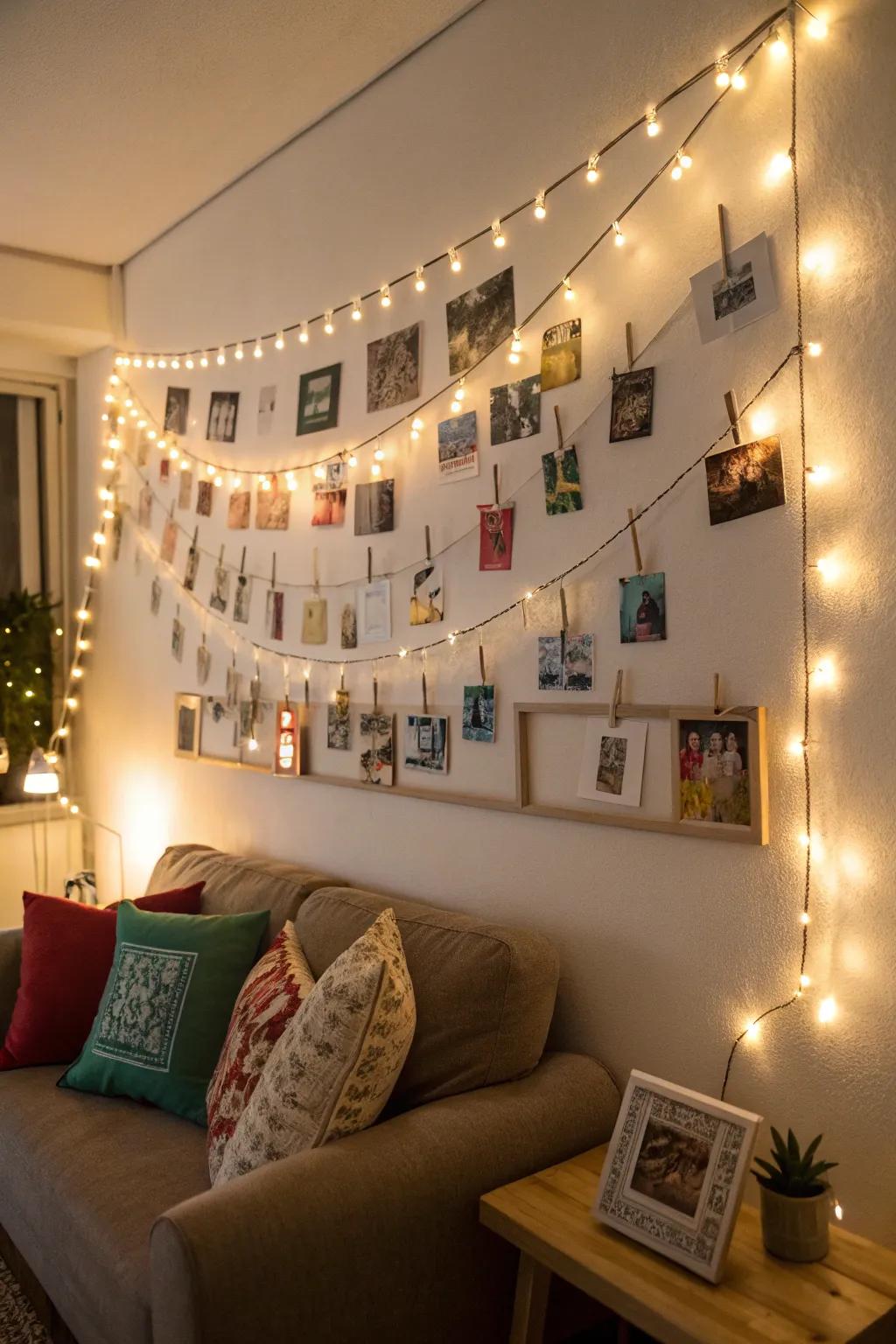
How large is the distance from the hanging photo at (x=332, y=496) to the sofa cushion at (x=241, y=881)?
3.12 feet

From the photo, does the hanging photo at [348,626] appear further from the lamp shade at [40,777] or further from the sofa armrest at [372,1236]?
the lamp shade at [40,777]

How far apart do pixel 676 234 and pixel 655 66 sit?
0.33m

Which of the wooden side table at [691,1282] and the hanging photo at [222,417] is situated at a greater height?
the hanging photo at [222,417]

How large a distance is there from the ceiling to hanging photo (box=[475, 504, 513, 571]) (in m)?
1.15

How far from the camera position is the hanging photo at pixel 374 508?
2736 mm

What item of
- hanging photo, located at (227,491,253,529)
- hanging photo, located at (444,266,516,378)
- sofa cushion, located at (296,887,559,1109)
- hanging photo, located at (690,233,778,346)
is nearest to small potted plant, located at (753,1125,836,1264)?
sofa cushion, located at (296,887,559,1109)

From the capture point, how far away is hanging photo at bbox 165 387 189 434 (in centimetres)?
362

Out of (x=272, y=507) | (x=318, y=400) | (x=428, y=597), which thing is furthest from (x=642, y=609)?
(x=272, y=507)

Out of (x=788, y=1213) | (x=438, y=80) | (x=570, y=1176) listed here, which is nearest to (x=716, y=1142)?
(x=788, y=1213)

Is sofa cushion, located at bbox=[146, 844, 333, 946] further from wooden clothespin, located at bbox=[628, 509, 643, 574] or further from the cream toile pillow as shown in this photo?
wooden clothespin, located at bbox=[628, 509, 643, 574]

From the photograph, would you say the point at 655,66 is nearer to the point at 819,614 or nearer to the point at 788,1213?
the point at 819,614

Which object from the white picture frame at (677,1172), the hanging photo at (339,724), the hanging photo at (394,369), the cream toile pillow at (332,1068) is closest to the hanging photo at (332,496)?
the hanging photo at (394,369)

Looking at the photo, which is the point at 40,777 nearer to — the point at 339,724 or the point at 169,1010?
the point at 339,724

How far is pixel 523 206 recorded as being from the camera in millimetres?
2334
